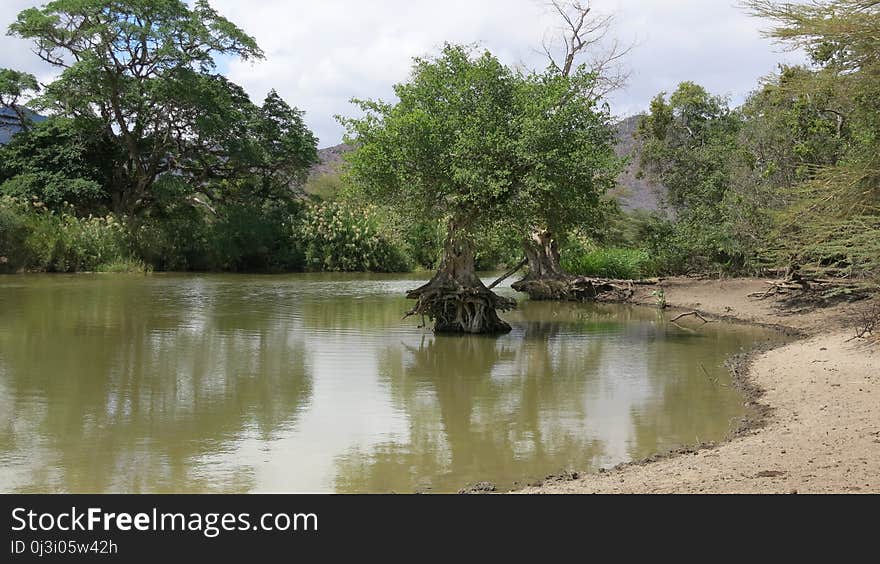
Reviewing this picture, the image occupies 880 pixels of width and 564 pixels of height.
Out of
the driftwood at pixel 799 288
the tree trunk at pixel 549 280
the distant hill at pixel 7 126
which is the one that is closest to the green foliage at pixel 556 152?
the driftwood at pixel 799 288

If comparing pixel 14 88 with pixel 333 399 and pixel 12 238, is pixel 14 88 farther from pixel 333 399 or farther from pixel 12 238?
pixel 333 399

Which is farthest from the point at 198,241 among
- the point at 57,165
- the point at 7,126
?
the point at 7,126

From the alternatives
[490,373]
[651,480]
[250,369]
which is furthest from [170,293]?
[651,480]

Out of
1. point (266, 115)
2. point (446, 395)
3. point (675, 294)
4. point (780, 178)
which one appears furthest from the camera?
point (266, 115)

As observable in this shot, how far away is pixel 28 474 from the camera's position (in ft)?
26.5

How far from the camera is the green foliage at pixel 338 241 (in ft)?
154

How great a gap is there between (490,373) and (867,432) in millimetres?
6944

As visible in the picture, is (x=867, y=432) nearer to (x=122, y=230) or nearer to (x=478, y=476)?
(x=478, y=476)

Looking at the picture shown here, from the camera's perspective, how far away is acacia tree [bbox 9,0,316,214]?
39.2 meters

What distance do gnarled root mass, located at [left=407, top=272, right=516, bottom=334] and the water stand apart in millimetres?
618

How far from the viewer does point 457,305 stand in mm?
19594

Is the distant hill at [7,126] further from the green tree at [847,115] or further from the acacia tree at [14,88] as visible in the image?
the green tree at [847,115]

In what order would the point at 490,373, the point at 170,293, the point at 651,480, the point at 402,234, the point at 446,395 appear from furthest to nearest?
the point at 170,293 → the point at 402,234 → the point at 490,373 → the point at 446,395 → the point at 651,480

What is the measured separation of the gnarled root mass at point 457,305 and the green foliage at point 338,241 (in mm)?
27070
